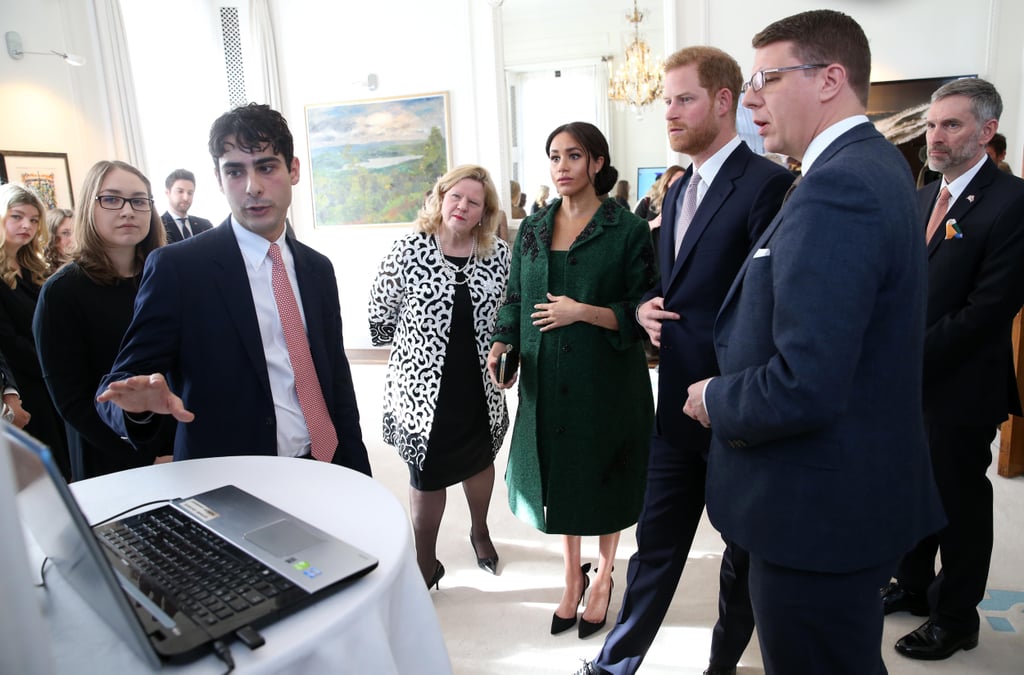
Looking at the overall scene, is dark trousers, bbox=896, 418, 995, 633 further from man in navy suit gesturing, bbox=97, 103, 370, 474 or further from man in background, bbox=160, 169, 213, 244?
man in background, bbox=160, 169, 213, 244

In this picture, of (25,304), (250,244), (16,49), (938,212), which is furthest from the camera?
(16,49)

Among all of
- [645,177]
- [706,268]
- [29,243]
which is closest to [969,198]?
[706,268]

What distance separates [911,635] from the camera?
2305mm

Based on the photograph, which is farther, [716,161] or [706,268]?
[716,161]

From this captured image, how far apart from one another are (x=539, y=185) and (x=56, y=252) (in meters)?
5.70

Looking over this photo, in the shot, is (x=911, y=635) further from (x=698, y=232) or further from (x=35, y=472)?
(x=35, y=472)

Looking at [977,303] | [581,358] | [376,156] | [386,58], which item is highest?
[386,58]

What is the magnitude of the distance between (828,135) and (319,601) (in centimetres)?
124

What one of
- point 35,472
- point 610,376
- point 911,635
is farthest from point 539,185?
point 35,472

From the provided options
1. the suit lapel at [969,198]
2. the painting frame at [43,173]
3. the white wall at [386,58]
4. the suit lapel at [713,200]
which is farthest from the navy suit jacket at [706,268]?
the painting frame at [43,173]

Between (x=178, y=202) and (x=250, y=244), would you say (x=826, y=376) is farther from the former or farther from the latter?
(x=178, y=202)

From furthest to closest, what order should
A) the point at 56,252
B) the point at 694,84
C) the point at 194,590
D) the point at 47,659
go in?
1. the point at 56,252
2. the point at 694,84
3. the point at 194,590
4. the point at 47,659

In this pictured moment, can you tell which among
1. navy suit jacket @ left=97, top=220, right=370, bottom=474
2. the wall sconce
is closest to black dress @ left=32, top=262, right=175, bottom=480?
navy suit jacket @ left=97, top=220, right=370, bottom=474

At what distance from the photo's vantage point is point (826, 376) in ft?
3.86
